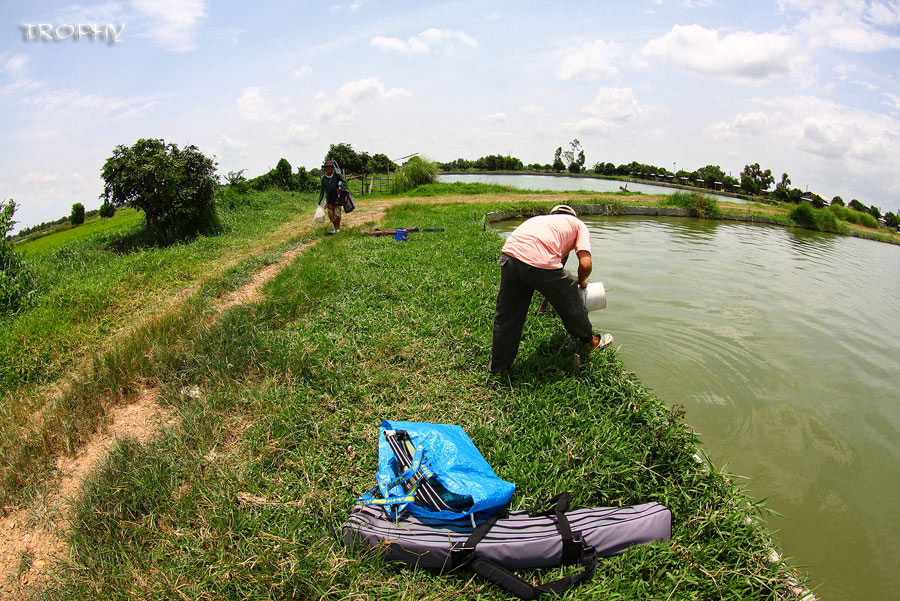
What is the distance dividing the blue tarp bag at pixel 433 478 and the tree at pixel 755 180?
3022 centimetres

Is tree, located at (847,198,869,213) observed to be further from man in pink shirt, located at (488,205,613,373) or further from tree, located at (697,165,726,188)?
man in pink shirt, located at (488,205,613,373)

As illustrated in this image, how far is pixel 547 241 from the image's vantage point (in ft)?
11.3

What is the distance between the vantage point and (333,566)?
6.70ft

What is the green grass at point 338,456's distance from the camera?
2.05 meters

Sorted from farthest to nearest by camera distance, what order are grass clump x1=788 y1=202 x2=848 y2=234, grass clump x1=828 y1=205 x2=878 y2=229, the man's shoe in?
grass clump x1=828 y1=205 x2=878 y2=229, grass clump x1=788 y1=202 x2=848 y2=234, the man's shoe

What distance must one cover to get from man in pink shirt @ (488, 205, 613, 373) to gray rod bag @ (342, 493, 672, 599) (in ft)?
4.91

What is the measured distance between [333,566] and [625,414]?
2.18 metres

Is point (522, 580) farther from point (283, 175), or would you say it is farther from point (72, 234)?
point (283, 175)

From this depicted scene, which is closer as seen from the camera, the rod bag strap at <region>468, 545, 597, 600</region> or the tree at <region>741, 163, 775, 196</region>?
the rod bag strap at <region>468, 545, 597, 600</region>

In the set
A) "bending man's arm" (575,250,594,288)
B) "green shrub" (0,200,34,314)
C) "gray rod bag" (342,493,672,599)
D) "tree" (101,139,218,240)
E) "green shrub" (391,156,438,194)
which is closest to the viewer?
"gray rod bag" (342,493,672,599)

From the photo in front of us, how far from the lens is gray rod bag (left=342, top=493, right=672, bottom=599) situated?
6.94 feet

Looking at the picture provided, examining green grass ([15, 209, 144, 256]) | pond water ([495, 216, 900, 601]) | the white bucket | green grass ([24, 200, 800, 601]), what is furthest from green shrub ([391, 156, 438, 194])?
the white bucket

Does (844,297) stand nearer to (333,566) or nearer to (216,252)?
(333,566)

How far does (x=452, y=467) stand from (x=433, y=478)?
0.13 meters
